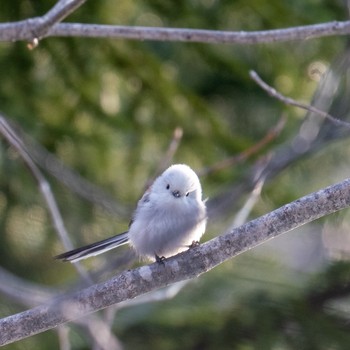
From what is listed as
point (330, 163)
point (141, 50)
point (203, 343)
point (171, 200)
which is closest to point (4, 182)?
point (141, 50)

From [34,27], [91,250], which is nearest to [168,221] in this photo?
[91,250]

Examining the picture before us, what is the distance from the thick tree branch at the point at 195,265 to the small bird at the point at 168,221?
0.32m

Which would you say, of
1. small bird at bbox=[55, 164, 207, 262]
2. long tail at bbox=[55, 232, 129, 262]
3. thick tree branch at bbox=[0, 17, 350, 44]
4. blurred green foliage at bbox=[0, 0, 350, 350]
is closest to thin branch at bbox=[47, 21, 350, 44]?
thick tree branch at bbox=[0, 17, 350, 44]

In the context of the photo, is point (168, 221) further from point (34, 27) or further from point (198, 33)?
point (34, 27)

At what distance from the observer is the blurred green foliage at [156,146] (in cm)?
288

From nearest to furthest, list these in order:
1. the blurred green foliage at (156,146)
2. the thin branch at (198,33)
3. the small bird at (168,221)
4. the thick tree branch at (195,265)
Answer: the thick tree branch at (195,265), the thin branch at (198,33), the small bird at (168,221), the blurred green foliage at (156,146)

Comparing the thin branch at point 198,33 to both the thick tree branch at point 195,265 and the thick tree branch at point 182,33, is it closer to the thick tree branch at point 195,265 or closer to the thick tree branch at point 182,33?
the thick tree branch at point 182,33

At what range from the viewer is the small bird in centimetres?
213

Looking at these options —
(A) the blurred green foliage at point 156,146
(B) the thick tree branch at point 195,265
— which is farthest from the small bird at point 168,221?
(A) the blurred green foliage at point 156,146

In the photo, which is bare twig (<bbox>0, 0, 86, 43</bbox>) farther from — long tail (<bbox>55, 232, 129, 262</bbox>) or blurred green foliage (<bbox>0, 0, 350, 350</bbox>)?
blurred green foliage (<bbox>0, 0, 350, 350</bbox>)

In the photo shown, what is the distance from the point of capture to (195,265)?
177 centimetres

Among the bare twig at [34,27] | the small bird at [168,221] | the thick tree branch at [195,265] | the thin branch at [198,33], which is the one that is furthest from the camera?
the small bird at [168,221]

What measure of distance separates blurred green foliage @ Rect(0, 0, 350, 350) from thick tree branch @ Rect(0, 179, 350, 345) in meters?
1.10

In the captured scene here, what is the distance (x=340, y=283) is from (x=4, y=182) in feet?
4.42
